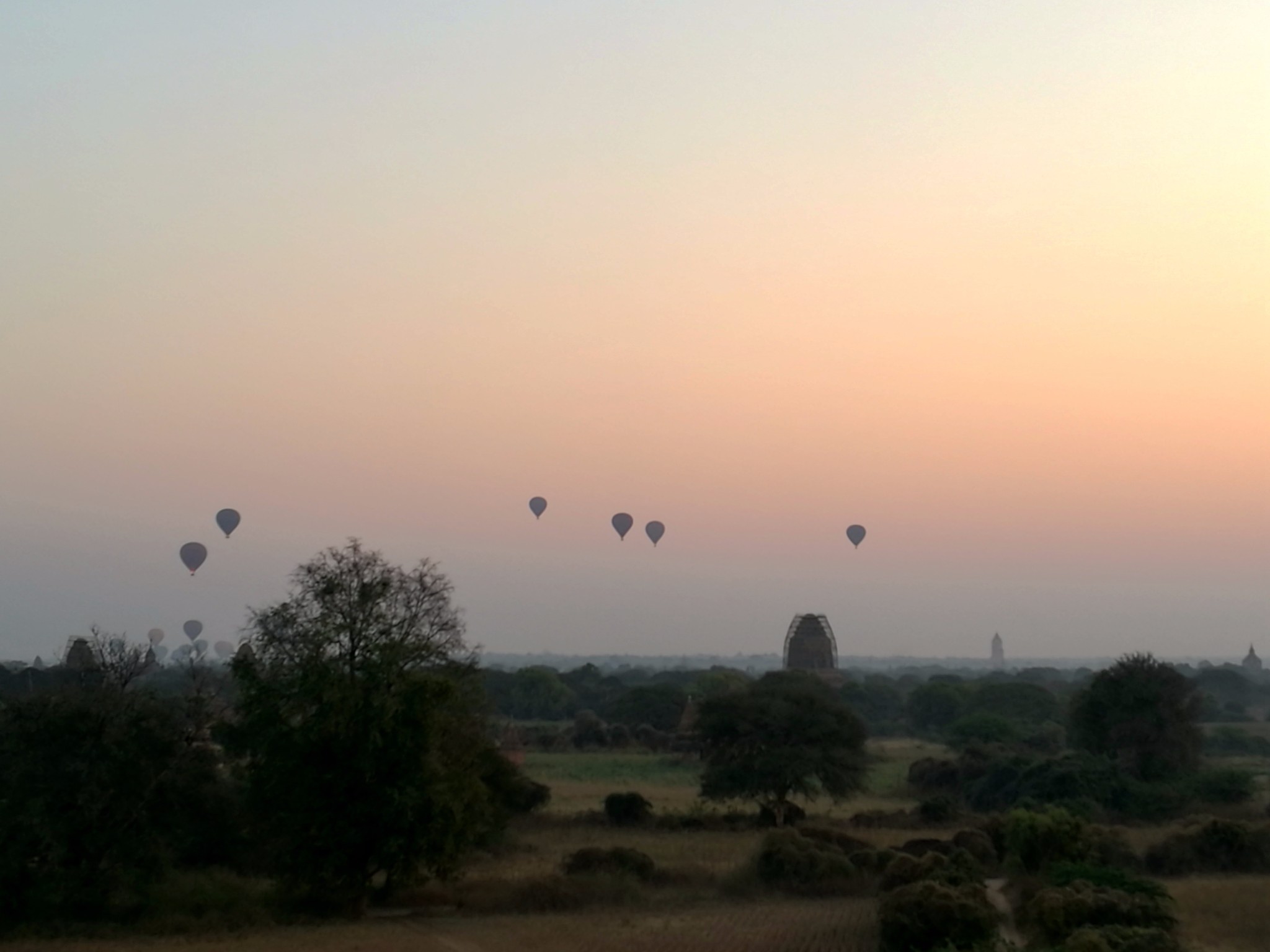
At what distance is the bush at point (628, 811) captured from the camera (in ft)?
143

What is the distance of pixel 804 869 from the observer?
3084cm

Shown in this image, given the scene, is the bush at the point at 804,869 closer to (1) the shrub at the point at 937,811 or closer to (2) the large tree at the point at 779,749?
(1) the shrub at the point at 937,811

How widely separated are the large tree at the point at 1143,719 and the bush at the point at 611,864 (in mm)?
27502

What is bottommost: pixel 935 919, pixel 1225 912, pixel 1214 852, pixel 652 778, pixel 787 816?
pixel 652 778

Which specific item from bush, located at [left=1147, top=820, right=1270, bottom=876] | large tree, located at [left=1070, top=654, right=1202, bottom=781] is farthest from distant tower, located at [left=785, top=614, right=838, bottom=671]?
bush, located at [left=1147, top=820, right=1270, bottom=876]

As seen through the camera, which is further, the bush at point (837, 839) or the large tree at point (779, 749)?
the large tree at point (779, 749)

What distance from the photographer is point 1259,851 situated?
112ft

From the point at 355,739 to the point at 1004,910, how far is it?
12.7 meters

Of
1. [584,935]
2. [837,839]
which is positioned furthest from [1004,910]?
[837,839]

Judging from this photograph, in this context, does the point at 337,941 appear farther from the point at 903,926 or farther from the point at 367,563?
the point at 903,926

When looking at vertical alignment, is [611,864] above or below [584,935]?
above

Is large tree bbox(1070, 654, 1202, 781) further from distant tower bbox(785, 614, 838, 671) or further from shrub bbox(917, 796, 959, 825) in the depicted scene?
distant tower bbox(785, 614, 838, 671)

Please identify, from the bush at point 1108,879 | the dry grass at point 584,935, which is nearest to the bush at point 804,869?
the dry grass at point 584,935

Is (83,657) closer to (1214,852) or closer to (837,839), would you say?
(837,839)
